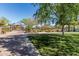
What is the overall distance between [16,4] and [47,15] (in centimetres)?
26

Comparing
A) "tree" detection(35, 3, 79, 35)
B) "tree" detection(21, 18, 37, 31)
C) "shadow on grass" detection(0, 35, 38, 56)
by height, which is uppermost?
"tree" detection(35, 3, 79, 35)

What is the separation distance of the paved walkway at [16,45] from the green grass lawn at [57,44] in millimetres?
46

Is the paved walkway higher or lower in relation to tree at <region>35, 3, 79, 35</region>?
lower

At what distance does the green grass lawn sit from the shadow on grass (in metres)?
0.04

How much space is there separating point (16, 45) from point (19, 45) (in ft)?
0.08

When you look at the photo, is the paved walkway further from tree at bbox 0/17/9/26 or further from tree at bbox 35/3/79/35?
tree at bbox 35/3/79/35

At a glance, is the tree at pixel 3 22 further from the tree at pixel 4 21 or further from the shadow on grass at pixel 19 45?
the shadow on grass at pixel 19 45

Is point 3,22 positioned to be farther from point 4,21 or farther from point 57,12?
point 57,12

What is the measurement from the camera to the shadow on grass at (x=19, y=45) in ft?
10.7

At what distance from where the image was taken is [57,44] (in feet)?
10.7

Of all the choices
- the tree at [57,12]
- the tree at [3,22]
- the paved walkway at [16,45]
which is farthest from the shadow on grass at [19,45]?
the tree at [57,12]

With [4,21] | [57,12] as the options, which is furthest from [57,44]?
[4,21]

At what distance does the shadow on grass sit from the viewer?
3249 millimetres

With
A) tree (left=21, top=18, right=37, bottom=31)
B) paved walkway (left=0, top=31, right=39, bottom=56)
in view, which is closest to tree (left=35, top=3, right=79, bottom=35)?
tree (left=21, top=18, right=37, bottom=31)
